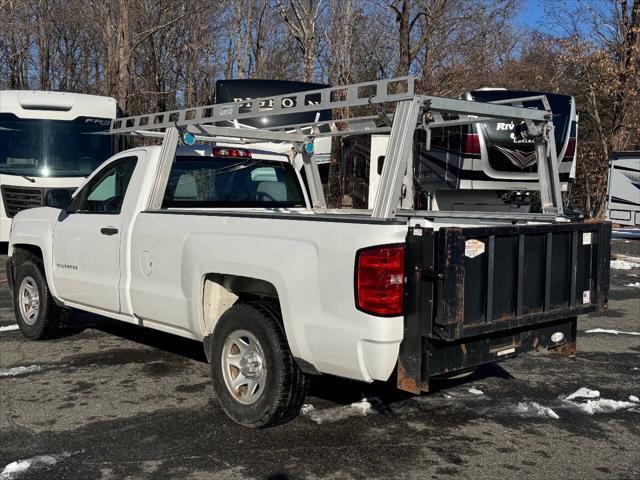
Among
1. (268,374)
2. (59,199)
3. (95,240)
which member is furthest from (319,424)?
(59,199)

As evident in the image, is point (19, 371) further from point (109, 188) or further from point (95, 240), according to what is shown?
point (109, 188)

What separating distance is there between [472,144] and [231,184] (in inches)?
244

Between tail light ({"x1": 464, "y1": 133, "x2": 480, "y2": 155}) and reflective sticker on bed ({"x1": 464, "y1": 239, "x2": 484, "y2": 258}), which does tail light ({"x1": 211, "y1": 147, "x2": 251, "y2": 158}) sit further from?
tail light ({"x1": 464, "y1": 133, "x2": 480, "y2": 155})

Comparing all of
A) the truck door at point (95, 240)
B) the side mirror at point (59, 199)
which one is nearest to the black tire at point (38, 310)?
the truck door at point (95, 240)

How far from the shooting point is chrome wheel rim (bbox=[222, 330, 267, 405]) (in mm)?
4594

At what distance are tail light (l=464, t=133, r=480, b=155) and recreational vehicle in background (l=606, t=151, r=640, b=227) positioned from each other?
9.01 metres

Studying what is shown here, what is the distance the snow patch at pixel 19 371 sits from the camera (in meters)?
5.91

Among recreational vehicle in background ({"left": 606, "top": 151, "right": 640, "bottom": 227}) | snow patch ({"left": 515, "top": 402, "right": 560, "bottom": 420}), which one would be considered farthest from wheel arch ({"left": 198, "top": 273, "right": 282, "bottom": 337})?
recreational vehicle in background ({"left": 606, "top": 151, "right": 640, "bottom": 227})

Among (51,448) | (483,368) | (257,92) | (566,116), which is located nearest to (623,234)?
(566,116)

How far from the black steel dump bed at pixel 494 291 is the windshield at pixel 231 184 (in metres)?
2.64

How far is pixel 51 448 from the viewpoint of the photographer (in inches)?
171

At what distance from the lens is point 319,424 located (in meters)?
4.82

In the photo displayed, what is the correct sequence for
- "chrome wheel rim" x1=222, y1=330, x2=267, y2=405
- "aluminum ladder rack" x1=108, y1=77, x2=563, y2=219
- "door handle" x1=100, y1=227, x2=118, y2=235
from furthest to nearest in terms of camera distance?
"door handle" x1=100, y1=227, x2=118, y2=235
"chrome wheel rim" x1=222, y1=330, x2=267, y2=405
"aluminum ladder rack" x1=108, y1=77, x2=563, y2=219

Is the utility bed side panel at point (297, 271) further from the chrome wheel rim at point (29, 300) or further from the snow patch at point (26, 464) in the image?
the chrome wheel rim at point (29, 300)
